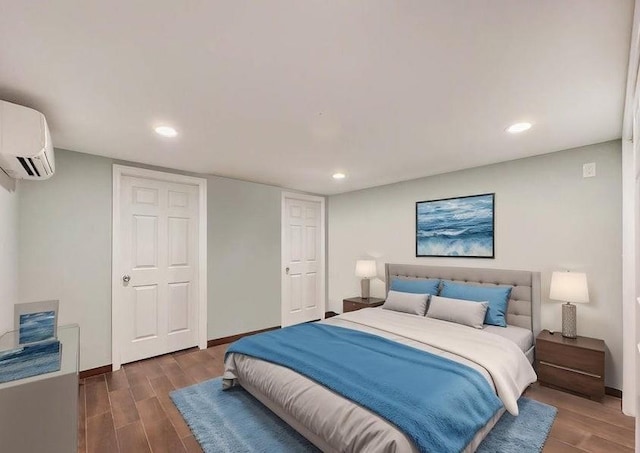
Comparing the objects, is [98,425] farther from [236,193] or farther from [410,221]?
[410,221]

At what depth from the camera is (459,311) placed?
294 cm

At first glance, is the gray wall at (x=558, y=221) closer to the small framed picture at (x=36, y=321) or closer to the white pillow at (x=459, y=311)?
the white pillow at (x=459, y=311)

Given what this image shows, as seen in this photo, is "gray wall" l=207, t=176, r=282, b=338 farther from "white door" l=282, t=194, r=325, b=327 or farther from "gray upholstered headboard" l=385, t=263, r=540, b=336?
"gray upholstered headboard" l=385, t=263, r=540, b=336

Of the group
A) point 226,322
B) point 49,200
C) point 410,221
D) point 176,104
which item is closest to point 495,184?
point 410,221

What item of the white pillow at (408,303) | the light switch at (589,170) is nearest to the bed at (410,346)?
the white pillow at (408,303)

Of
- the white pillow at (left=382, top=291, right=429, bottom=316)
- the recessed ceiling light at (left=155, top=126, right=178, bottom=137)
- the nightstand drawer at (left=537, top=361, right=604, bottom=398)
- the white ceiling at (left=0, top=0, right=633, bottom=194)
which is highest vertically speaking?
the white ceiling at (left=0, top=0, right=633, bottom=194)

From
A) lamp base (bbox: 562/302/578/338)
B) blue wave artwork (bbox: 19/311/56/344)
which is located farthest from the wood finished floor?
blue wave artwork (bbox: 19/311/56/344)

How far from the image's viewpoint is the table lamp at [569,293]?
253 centimetres

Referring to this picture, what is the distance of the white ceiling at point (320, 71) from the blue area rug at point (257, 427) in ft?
7.21

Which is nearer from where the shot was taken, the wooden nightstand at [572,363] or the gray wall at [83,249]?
the wooden nightstand at [572,363]

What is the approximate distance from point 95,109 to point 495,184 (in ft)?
12.3

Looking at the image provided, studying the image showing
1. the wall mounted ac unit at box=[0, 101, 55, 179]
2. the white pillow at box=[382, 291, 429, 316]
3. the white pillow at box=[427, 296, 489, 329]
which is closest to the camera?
the wall mounted ac unit at box=[0, 101, 55, 179]

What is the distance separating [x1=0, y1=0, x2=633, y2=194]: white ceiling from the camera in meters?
1.15

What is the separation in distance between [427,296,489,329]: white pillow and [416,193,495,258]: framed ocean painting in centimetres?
70
